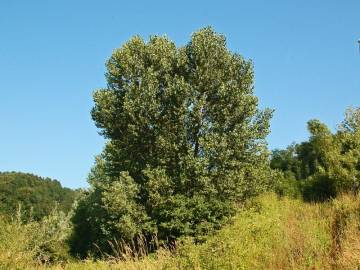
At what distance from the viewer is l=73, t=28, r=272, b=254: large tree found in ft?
101

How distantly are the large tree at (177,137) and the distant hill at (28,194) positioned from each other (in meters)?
57.9

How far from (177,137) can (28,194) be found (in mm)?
89024

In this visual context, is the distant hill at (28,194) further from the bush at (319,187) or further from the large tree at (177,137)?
the bush at (319,187)

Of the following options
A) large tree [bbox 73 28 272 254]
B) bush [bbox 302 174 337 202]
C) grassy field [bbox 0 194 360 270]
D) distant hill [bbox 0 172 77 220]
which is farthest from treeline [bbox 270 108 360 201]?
distant hill [bbox 0 172 77 220]

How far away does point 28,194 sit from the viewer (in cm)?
11250

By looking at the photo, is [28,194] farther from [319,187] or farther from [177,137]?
[319,187]

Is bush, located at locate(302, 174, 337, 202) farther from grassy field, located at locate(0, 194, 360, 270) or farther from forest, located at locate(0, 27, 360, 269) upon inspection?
grassy field, located at locate(0, 194, 360, 270)

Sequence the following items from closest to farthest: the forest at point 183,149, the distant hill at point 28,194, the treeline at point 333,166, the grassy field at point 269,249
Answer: the grassy field at point 269,249 < the forest at point 183,149 < the treeline at point 333,166 < the distant hill at point 28,194

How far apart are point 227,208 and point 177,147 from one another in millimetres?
5192

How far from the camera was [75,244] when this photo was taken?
154ft

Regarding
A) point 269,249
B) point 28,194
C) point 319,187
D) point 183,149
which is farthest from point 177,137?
point 28,194

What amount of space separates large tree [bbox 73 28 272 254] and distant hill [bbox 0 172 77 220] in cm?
5794

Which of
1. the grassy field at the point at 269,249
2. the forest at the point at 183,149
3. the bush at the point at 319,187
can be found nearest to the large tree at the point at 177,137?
the forest at the point at 183,149

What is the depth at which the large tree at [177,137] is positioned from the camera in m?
30.7
